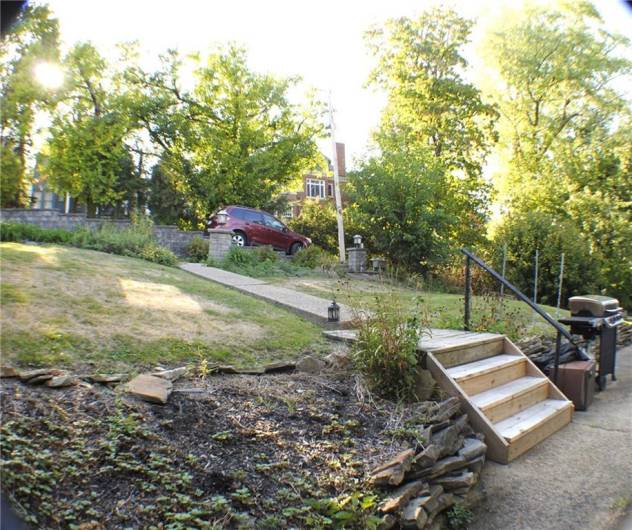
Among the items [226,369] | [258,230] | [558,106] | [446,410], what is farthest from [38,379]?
[558,106]

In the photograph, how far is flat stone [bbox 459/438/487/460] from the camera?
3649 millimetres

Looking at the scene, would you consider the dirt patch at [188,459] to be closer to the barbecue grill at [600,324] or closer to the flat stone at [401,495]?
the flat stone at [401,495]

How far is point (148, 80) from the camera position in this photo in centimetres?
2191

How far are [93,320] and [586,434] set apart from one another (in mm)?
4740

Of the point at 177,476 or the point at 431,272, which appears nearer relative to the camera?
the point at 177,476

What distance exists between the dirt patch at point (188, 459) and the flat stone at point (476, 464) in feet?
1.92

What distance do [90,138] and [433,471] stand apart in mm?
18977

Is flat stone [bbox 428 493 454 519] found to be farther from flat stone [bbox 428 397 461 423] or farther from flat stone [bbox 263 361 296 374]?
flat stone [bbox 263 361 296 374]

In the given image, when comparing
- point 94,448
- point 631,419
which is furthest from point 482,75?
point 94,448

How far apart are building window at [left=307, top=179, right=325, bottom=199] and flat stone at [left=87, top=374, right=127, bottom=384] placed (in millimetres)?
35841

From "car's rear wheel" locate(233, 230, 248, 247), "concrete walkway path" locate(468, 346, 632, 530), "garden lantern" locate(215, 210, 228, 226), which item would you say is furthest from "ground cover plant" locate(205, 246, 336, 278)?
"concrete walkway path" locate(468, 346, 632, 530)

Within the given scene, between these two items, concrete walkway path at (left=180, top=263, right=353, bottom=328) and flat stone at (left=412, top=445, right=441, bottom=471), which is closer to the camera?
flat stone at (left=412, top=445, right=441, bottom=471)

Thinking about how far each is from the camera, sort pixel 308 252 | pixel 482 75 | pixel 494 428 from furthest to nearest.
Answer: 1. pixel 482 75
2. pixel 308 252
3. pixel 494 428

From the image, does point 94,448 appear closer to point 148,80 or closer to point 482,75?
point 148,80
